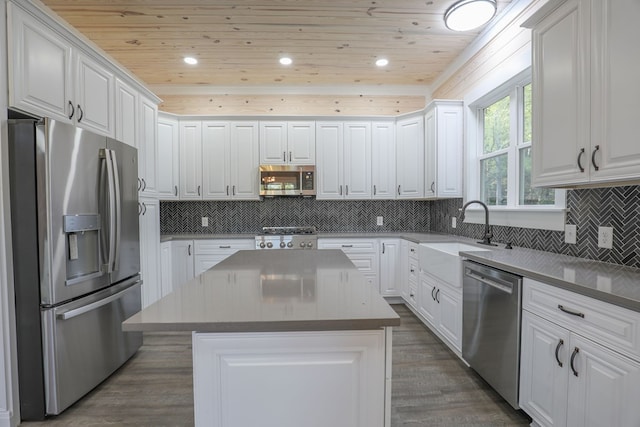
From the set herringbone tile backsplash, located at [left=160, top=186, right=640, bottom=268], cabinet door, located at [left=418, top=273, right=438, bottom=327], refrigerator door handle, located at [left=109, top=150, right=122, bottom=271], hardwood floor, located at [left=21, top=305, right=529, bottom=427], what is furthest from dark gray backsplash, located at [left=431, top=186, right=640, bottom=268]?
refrigerator door handle, located at [left=109, top=150, right=122, bottom=271]

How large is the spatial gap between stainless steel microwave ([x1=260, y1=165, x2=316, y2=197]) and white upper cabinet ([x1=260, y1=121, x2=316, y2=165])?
0.33 ft

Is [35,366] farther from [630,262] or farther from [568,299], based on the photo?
[630,262]

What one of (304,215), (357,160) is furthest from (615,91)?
(304,215)

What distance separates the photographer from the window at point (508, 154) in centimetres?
259

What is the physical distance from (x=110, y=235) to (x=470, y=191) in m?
3.39

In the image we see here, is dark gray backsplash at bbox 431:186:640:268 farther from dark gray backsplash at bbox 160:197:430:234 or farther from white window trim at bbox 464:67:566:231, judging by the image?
dark gray backsplash at bbox 160:197:430:234

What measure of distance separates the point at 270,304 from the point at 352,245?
2910 millimetres

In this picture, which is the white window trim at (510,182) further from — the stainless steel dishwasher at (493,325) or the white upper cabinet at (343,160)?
the white upper cabinet at (343,160)

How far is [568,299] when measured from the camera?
141cm

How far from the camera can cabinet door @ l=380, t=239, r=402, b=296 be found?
3896mm

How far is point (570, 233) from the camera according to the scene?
206 cm

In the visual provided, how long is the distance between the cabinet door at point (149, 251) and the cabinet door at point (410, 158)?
295cm

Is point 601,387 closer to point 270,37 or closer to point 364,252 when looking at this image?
point 364,252

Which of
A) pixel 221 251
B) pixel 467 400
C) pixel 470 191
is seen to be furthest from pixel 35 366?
pixel 470 191
